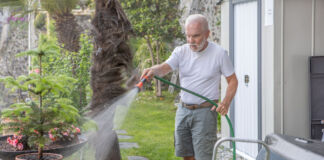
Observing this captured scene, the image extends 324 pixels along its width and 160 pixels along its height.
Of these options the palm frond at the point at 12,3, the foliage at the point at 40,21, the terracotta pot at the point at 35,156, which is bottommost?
the terracotta pot at the point at 35,156

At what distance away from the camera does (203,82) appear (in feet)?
10.3

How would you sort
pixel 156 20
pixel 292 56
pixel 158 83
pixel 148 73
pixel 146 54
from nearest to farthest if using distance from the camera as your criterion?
pixel 148 73
pixel 292 56
pixel 156 20
pixel 158 83
pixel 146 54

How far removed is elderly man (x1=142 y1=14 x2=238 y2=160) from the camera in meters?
3.06

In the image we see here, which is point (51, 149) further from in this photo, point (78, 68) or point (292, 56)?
point (78, 68)

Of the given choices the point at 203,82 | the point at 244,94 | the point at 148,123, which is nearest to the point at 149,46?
the point at 148,123

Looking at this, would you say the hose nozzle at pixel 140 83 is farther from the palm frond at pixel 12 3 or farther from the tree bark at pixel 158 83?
the tree bark at pixel 158 83

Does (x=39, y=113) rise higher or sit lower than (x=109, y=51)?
lower

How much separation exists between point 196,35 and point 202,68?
248 millimetres

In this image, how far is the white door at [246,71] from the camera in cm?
435

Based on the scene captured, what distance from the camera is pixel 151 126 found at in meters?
7.54

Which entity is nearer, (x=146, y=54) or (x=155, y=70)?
(x=155, y=70)

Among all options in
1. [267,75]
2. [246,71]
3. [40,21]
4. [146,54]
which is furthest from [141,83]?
[40,21]

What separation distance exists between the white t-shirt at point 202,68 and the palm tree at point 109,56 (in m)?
1.21

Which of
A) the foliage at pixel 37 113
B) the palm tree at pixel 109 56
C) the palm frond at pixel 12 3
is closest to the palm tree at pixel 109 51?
the palm tree at pixel 109 56
